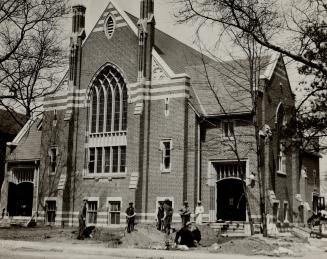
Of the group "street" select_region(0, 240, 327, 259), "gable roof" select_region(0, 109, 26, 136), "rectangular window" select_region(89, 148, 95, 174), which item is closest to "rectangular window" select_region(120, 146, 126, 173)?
"rectangular window" select_region(89, 148, 95, 174)

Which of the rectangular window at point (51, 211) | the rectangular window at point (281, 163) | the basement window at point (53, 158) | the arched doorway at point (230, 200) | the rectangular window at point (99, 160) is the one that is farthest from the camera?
the basement window at point (53, 158)

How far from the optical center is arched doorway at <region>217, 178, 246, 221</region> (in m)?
32.6

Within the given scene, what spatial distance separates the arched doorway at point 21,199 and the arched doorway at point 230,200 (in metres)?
15.5

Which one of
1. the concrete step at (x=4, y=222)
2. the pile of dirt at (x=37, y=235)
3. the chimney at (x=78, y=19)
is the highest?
the chimney at (x=78, y=19)

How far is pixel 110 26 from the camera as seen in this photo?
118 feet

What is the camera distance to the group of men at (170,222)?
72.6 feet

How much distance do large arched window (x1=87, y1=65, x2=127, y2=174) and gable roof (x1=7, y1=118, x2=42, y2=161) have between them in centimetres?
550

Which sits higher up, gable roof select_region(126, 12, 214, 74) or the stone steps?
gable roof select_region(126, 12, 214, 74)

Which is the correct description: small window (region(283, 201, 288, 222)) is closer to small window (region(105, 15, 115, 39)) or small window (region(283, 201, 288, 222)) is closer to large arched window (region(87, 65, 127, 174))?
large arched window (region(87, 65, 127, 174))

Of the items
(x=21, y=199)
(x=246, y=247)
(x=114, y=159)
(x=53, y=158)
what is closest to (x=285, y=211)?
(x=114, y=159)

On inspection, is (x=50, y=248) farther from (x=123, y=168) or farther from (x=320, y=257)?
(x=123, y=168)

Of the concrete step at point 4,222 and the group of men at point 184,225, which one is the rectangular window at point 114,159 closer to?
the group of men at point 184,225

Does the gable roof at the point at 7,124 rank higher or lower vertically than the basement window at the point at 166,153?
higher

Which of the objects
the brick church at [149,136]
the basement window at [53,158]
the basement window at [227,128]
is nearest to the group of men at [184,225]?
the brick church at [149,136]
